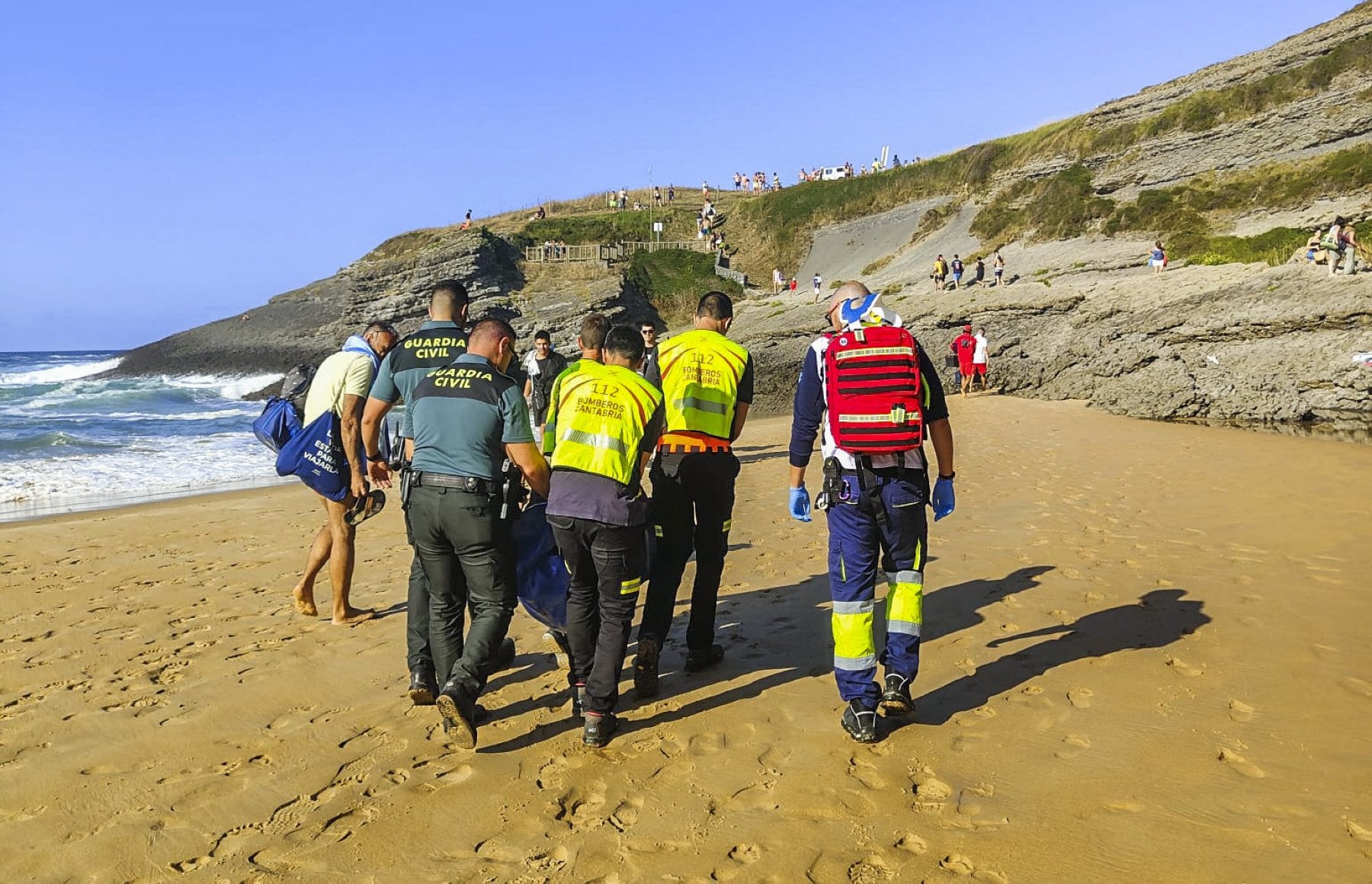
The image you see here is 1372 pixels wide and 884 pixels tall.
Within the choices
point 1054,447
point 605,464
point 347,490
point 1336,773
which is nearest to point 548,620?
point 605,464

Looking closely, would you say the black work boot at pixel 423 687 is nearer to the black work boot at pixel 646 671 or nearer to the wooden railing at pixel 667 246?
the black work boot at pixel 646 671

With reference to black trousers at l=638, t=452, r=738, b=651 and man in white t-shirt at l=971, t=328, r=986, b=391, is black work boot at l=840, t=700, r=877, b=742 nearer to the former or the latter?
black trousers at l=638, t=452, r=738, b=651

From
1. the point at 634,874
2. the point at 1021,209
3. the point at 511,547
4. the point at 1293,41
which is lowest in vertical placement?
the point at 634,874

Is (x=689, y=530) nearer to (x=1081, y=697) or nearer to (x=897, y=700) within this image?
(x=897, y=700)

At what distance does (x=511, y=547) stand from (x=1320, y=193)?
2946 centimetres

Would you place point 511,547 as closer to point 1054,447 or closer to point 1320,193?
point 1054,447

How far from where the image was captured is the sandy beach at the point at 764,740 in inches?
123

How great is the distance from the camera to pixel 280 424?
5.75 m

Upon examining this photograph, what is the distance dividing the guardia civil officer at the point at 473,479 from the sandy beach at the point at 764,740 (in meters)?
0.58

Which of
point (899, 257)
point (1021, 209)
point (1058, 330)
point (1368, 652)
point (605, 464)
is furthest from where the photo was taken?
point (899, 257)

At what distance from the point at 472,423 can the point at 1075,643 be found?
12.4 feet

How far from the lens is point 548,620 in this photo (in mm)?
4523

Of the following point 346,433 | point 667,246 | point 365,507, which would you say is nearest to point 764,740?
point 365,507

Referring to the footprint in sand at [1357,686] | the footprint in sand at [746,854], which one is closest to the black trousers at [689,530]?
the footprint in sand at [746,854]
